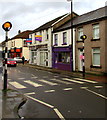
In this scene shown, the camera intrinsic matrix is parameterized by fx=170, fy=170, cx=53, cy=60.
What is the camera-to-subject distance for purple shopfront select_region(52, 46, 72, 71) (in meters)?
23.7

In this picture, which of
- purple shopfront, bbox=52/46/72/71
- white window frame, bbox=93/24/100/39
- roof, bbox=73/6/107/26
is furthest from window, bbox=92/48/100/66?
purple shopfront, bbox=52/46/72/71

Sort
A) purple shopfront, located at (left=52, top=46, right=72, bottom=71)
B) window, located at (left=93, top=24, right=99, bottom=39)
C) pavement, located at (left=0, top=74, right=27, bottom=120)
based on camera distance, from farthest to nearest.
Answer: purple shopfront, located at (left=52, top=46, right=72, bottom=71) → window, located at (left=93, top=24, right=99, bottom=39) → pavement, located at (left=0, top=74, right=27, bottom=120)

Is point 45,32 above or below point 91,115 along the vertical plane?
above

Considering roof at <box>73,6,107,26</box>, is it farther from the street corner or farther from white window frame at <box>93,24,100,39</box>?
the street corner

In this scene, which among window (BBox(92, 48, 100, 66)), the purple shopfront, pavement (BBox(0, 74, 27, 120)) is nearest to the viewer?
pavement (BBox(0, 74, 27, 120))

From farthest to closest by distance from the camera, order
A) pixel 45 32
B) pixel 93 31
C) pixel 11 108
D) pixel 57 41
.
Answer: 1. pixel 45 32
2. pixel 57 41
3. pixel 93 31
4. pixel 11 108

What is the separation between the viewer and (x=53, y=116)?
5.81 metres

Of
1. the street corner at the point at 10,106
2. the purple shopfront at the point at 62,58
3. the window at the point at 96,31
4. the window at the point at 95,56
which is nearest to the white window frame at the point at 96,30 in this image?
the window at the point at 96,31

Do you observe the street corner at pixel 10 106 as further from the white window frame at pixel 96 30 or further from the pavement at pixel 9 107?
the white window frame at pixel 96 30

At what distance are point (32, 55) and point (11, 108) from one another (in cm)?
3108

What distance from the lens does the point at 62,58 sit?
1016 inches

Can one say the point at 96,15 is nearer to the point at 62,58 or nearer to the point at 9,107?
the point at 62,58

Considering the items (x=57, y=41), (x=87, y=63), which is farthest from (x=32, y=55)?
(x=87, y=63)

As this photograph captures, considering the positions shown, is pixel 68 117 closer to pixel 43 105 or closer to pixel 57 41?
pixel 43 105
